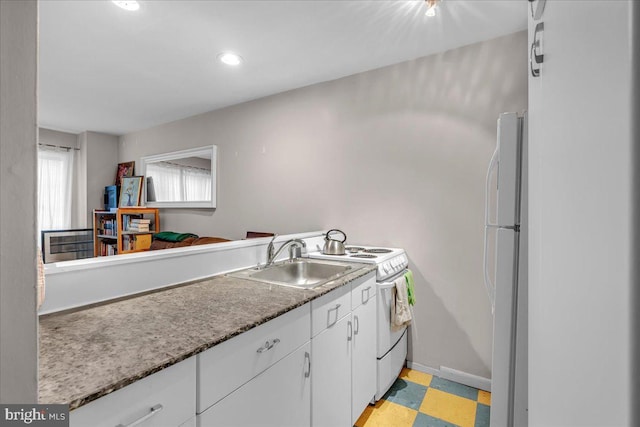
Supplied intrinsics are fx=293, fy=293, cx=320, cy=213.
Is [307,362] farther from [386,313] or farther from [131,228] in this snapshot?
[131,228]

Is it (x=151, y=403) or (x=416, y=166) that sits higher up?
(x=416, y=166)

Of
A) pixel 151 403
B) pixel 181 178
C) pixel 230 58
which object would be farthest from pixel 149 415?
pixel 181 178

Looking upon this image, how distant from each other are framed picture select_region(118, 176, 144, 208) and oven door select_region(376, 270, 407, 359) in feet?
13.5

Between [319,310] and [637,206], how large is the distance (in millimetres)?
1251

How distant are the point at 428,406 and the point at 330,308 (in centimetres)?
112

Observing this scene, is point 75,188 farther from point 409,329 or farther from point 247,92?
point 409,329

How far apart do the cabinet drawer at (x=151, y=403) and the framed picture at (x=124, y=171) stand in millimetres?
4853

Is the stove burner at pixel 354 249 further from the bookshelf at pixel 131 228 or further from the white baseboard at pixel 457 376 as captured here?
the bookshelf at pixel 131 228

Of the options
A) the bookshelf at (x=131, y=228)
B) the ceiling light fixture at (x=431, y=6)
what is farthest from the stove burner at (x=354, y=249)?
the bookshelf at (x=131, y=228)

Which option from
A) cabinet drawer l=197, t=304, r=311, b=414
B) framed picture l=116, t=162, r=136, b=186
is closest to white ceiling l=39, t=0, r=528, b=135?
framed picture l=116, t=162, r=136, b=186

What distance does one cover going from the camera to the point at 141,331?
37.0 inches

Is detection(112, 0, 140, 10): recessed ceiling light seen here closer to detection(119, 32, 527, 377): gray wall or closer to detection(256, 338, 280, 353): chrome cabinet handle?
detection(119, 32, 527, 377): gray wall

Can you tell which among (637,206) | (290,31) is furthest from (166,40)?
(637,206)

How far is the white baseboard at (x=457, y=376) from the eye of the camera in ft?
6.84
